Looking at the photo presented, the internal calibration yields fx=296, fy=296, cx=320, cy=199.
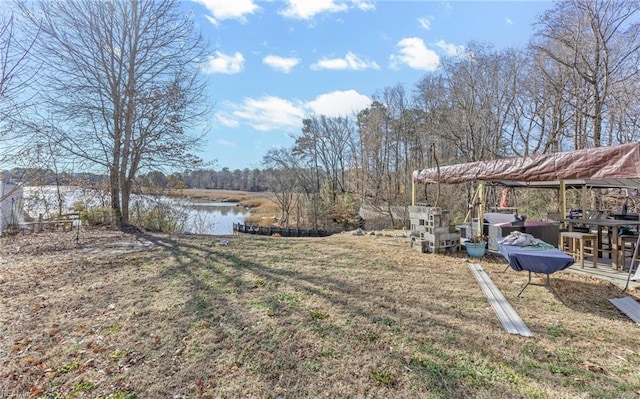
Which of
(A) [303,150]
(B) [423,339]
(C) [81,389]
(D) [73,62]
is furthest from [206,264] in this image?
(A) [303,150]

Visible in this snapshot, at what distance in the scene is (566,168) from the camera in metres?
4.97

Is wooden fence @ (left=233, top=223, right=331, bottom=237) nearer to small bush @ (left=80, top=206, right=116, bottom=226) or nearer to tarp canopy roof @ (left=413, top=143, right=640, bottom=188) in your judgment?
small bush @ (left=80, top=206, right=116, bottom=226)

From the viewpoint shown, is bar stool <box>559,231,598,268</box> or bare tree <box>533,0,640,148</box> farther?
bare tree <box>533,0,640,148</box>

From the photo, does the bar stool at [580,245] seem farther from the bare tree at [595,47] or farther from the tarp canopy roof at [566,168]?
the bare tree at [595,47]

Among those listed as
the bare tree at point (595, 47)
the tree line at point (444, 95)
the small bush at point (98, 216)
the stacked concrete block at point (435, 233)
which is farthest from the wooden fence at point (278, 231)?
the bare tree at point (595, 47)

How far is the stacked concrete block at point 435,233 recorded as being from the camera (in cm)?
648

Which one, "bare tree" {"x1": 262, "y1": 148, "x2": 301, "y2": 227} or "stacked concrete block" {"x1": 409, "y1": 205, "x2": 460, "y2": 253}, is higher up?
"bare tree" {"x1": 262, "y1": 148, "x2": 301, "y2": 227}

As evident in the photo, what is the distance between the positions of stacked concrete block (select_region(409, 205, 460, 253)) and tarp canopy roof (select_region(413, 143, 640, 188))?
43.8 inches

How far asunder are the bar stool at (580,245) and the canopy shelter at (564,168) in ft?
3.54

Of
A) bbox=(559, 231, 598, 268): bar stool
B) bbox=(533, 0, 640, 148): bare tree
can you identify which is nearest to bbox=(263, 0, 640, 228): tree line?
bbox=(533, 0, 640, 148): bare tree

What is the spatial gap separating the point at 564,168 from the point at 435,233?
2.51 m

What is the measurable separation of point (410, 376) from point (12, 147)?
28.3ft

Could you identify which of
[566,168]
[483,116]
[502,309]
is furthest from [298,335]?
[483,116]

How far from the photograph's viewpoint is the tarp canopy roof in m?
4.11
